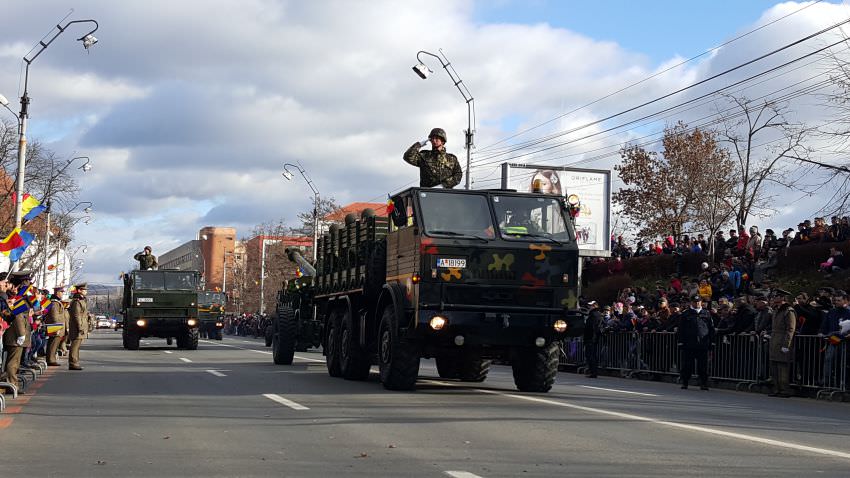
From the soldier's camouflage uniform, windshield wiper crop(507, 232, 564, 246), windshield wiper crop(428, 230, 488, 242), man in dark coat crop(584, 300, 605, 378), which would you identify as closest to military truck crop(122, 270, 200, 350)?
man in dark coat crop(584, 300, 605, 378)

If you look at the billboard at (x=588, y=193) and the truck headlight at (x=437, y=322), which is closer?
the truck headlight at (x=437, y=322)

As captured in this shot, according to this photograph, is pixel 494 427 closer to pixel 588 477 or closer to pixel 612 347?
pixel 588 477

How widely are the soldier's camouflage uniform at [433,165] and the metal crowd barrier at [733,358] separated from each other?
5.28 m

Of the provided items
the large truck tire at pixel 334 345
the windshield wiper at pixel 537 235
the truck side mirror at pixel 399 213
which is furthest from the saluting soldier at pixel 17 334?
the windshield wiper at pixel 537 235

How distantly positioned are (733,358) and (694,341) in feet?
3.70

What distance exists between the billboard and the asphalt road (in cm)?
2092

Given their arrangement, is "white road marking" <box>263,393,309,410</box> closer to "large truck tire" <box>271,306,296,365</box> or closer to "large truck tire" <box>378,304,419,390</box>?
"large truck tire" <box>378,304,419,390</box>

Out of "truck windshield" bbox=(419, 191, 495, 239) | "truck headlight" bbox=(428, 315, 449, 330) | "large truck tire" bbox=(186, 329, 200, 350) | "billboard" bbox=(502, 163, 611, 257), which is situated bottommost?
"large truck tire" bbox=(186, 329, 200, 350)

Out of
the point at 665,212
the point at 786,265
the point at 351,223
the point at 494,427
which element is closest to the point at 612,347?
the point at 786,265

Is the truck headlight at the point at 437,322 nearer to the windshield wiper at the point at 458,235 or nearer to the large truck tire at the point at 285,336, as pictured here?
the windshield wiper at the point at 458,235

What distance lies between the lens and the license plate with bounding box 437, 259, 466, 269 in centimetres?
1494

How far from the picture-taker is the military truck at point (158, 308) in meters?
36.8

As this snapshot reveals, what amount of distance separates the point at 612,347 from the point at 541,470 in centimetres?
1853

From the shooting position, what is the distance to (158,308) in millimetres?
36875
